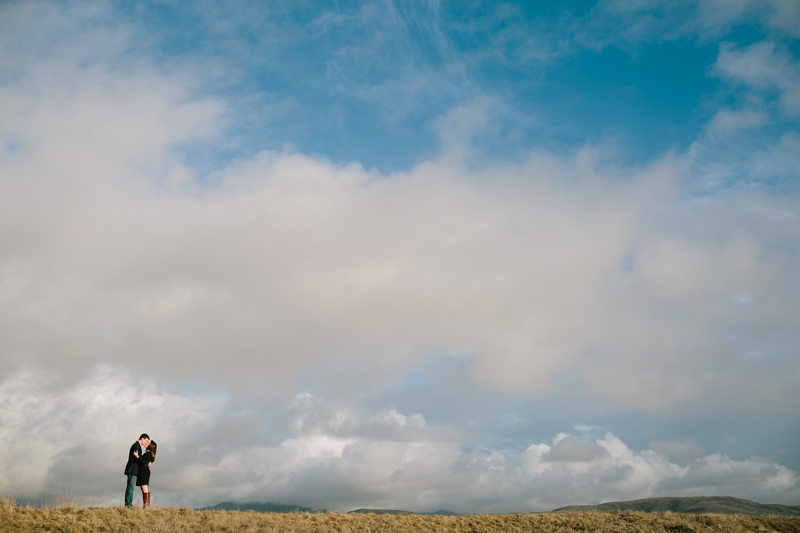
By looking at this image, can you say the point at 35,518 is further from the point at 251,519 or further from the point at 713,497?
the point at 713,497

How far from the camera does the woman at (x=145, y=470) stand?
72.9 ft

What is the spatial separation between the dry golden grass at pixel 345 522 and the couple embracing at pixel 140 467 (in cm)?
75

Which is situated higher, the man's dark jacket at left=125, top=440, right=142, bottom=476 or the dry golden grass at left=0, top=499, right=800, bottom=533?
the man's dark jacket at left=125, top=440, right=142, bottom=476

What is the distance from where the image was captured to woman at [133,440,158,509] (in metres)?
22.2

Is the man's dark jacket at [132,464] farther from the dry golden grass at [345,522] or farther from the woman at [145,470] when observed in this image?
the dry golden grass at [345,522]

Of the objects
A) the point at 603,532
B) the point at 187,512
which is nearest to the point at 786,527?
the point at 603,532

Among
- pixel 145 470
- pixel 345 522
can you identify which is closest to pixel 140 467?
pixel 145 470

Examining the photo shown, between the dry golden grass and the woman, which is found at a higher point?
the woman

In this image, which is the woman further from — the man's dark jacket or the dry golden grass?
the dry golden grass

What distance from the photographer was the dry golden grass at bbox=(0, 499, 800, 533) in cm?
2002

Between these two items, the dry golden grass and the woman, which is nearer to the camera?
the dry golden grass

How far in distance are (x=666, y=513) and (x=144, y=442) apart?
26850mm

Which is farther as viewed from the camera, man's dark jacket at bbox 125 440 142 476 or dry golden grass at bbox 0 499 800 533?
man's dark jacket at bbox 125 440 142 476

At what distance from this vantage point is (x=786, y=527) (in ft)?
90.2
